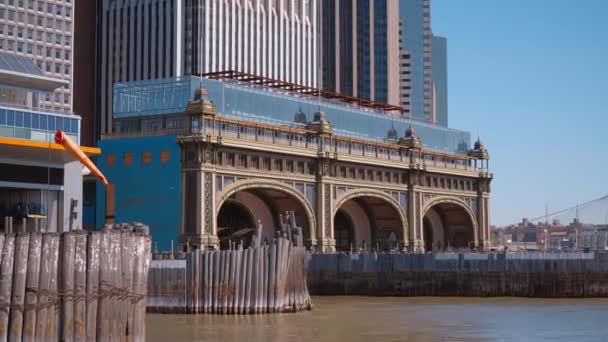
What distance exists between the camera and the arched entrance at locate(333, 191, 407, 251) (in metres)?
→ 140

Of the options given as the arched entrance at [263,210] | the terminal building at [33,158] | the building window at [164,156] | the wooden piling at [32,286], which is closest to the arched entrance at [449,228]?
the arched entrance at [263,210]

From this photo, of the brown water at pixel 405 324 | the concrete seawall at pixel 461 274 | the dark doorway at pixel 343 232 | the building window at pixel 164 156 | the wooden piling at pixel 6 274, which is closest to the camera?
the wooden piling at pixel 6 274

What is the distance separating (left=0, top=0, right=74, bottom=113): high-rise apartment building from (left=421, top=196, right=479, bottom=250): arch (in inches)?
2739

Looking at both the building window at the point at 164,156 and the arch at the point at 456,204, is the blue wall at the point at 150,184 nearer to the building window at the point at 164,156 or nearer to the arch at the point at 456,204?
the building window at the point at 164,156

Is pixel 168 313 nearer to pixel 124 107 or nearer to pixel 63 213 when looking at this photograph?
pixel 63 213

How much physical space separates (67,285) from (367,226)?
4392 inches

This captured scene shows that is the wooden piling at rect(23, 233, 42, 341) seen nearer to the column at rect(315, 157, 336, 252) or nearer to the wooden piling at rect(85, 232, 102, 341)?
the wooden piling at rect(85, 232, 102, 341)

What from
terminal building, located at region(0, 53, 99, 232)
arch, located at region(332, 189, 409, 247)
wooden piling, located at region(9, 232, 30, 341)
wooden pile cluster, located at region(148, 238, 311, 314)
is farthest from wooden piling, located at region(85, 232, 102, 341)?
arch, located at region(332, 189, 409, 247)

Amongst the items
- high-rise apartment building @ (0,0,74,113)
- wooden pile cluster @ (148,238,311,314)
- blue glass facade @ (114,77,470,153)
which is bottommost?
wooden pile cluster @ (148,238,311,314)

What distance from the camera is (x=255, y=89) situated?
121m

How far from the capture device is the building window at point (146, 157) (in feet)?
363

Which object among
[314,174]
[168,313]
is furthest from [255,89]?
[168,313]

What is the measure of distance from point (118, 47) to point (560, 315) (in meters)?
143

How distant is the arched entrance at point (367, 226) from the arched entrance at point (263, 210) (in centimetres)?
1694
